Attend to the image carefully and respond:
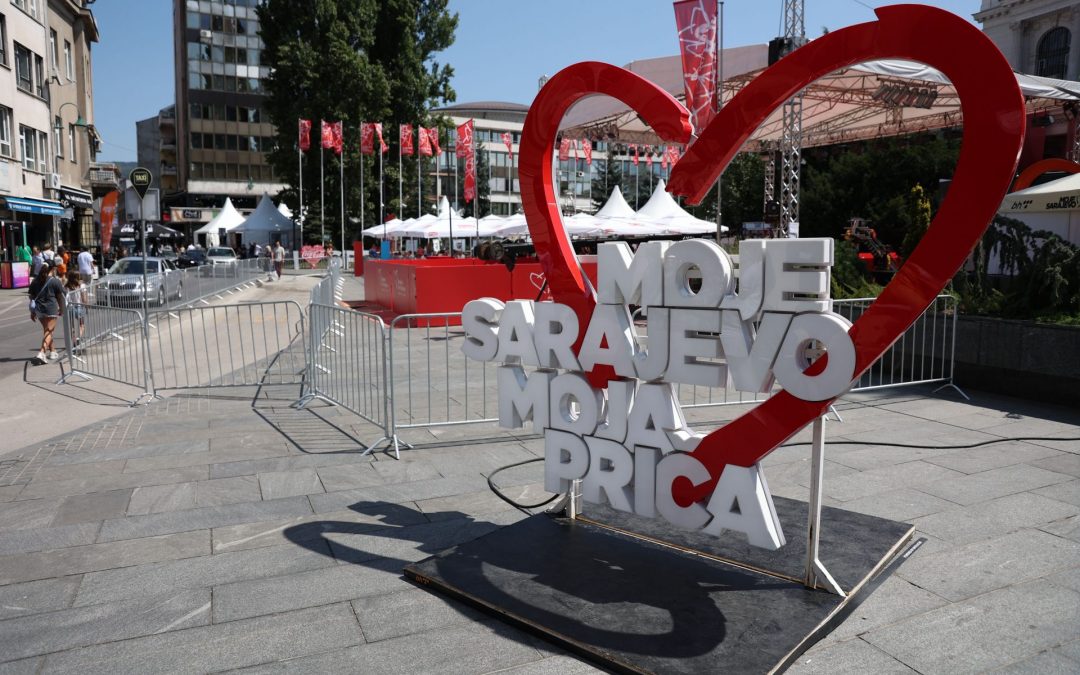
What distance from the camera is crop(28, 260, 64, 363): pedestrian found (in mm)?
13238

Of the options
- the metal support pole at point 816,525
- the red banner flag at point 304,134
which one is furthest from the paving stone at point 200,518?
the red banner flag at point 304,134

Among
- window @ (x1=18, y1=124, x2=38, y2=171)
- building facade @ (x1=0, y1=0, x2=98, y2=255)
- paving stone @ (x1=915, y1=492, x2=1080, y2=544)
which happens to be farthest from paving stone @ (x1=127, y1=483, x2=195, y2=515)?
window @ (x1=18, y1=124, x2=38, y2=171)

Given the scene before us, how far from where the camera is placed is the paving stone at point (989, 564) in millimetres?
4812

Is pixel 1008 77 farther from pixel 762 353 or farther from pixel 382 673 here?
pixel 382 673

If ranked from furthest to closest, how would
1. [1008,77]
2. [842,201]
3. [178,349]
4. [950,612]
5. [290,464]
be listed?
1. [842,201]
2. [178,349]
3. [290,464]
4. [950,612]
5. [1008,77]

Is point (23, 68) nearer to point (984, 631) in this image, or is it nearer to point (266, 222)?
point (266, 222)

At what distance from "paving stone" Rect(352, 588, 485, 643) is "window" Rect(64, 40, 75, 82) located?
47.2m

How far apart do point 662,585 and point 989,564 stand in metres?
2.25

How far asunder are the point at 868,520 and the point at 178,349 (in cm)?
1337

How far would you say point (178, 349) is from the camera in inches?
593

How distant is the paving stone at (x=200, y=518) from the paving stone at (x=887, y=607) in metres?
4.03

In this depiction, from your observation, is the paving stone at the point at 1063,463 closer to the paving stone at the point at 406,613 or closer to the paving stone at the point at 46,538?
the paving stone at the point at 406,613

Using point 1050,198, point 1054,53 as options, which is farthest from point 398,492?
point 1054,53

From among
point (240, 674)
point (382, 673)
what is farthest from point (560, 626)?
point (240, 674)
